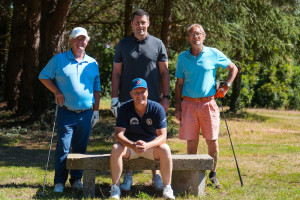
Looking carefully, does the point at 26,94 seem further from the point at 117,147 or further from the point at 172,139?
the point at 117,147

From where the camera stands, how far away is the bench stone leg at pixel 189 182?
4.48 m

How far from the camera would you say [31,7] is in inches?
477

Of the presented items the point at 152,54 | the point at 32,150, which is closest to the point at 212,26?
the point at 32,150

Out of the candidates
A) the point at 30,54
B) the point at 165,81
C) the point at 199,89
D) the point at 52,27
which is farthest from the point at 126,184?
the point at 30,54

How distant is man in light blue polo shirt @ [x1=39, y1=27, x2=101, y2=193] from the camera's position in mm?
4535

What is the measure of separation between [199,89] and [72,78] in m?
1.45

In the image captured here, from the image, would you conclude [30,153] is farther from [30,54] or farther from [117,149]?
[30,54]

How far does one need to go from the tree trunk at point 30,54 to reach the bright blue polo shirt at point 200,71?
294 inches

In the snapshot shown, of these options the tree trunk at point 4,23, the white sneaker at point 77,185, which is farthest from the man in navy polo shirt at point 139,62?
the tree trunk at point 4,23

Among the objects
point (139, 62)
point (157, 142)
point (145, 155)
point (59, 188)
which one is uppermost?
point (139, 62)

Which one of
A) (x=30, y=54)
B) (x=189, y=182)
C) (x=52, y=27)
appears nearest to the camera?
(x=189, y=182)

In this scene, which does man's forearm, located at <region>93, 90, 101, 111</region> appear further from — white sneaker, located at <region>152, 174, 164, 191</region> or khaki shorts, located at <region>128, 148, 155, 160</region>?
white sneaker, located at <region>152, 174, 164, 191</region>

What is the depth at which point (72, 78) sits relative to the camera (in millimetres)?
4539

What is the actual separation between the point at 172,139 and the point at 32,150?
10.8 ft
